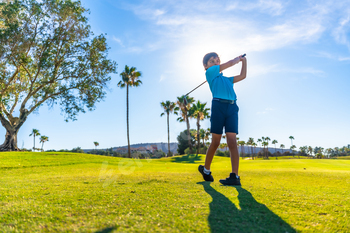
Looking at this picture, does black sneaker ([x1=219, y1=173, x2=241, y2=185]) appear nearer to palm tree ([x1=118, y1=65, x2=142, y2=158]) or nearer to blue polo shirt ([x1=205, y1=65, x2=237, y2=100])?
blue polo shirt ([x1=205, y1=65, x2=237, y2=100])

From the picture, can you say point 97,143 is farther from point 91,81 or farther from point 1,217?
point 1,217

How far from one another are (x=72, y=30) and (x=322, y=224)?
2590 cm

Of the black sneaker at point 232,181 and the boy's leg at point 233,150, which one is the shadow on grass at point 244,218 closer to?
the black sneaker at point 232,181

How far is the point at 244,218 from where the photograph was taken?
1.70m

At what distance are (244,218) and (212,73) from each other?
8.88 feet

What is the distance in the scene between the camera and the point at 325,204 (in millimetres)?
2152

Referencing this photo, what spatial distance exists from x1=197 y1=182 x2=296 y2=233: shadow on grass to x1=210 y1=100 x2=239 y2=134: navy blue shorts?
1.62 m

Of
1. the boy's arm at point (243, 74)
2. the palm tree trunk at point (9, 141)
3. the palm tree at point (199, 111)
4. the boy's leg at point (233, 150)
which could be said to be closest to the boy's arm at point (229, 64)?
the boy's arm at point (243, 74)

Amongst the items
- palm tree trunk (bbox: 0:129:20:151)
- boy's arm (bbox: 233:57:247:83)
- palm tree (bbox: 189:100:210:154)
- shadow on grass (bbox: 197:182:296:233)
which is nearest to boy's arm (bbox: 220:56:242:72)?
boy's arm (bbox: 233:57:247:83)

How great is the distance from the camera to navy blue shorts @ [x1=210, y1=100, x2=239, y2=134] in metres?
3.67

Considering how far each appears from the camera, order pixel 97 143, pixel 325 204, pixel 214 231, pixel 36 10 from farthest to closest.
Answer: pixel 97 143 → pixel 36 10 → pixel 325 204 → pixel 214 231

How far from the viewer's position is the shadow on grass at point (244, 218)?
1.49m

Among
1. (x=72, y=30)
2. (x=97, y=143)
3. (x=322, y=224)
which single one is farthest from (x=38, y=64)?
(x=97, y=143)

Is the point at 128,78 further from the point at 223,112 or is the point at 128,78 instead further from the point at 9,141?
the point at 223,112
